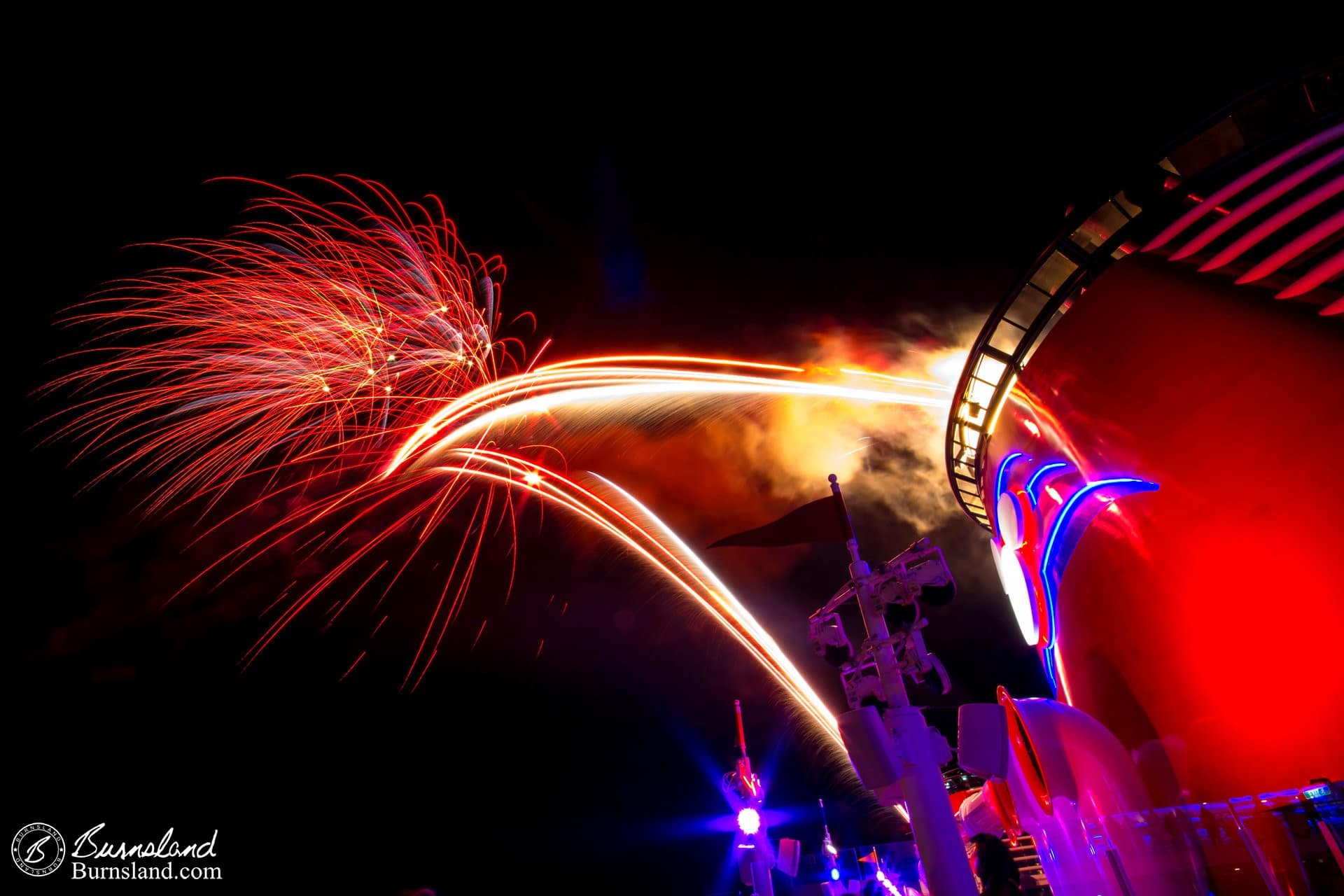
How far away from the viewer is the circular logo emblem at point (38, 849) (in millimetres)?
17141

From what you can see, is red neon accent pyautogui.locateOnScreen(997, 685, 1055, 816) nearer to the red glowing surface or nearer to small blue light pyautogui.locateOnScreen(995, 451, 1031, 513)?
the red glowing surface

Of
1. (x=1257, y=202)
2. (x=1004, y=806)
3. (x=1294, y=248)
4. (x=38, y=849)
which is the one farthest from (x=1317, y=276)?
(x=38, y=849)

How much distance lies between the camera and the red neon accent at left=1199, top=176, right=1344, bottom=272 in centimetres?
667

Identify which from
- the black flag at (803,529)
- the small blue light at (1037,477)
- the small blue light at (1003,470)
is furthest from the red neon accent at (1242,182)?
the black flag at (803,529)

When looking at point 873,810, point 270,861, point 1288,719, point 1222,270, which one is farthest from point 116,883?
point 873,810

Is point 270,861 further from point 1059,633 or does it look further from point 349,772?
point 1059,633

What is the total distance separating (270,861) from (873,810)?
45396mm

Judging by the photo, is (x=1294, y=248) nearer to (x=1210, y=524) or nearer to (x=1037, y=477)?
(x=1210, y=524)

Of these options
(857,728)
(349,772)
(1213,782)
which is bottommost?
(1213,782)

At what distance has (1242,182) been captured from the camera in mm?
7309

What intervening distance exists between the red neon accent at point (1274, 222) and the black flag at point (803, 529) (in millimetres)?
6188

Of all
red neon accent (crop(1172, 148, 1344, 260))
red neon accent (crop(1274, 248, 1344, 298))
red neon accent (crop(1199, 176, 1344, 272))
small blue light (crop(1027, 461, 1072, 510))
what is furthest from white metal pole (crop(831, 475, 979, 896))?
red neon accent (crop(1172, 148, 1344, 260))

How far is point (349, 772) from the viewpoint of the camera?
2872 cm

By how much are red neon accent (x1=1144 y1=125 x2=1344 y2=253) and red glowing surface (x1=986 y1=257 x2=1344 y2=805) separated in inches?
22.0
